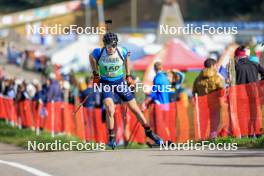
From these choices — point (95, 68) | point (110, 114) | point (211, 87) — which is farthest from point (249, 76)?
point (95, 68)

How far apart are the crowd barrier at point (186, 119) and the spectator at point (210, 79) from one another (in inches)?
8.4

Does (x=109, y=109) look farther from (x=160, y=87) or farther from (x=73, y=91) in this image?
(x=73, y=91)

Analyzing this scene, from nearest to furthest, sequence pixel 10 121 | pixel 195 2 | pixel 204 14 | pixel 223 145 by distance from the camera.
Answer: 1. pixel 223 145
2. pixel 10 121
3. pixel 204 14
4. pixel 195 2

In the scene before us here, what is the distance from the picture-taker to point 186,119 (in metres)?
16.2

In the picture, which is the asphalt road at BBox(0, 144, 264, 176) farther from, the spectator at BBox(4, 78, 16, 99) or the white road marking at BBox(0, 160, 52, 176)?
the spectator at BBox(4, 78, 16, 99)

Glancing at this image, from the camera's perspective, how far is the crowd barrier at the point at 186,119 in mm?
14516

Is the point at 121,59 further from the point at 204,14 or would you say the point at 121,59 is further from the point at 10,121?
the point at 204,14

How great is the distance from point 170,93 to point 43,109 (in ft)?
20.6

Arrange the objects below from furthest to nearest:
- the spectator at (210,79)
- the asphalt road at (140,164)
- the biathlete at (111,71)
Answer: the spectator at (210,79)
the biathlete at (111,71)
the asphalt road at (140,164)

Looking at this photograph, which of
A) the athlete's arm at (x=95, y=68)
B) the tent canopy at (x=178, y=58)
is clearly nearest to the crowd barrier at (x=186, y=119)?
the athlete's arm at (x=95, y=68)

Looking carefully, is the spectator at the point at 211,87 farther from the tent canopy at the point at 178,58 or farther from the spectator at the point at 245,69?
the tent canopy at the point at 178,58

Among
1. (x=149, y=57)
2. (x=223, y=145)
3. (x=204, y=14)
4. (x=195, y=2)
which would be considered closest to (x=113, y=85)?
(x=223, y=145)

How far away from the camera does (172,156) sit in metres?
11.2

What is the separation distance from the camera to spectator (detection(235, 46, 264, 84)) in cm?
1505
